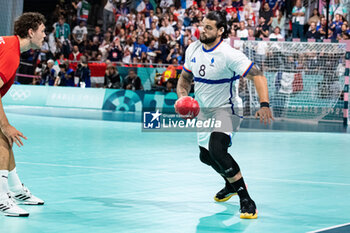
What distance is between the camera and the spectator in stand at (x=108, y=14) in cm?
3051

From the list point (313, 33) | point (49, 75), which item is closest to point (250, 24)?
point (313, 33)

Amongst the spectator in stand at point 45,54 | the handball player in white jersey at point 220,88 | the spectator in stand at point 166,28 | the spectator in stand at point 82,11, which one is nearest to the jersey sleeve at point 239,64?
the handball player in white jersey at point 220,88

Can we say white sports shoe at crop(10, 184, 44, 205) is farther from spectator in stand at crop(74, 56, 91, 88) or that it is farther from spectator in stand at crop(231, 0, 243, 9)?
spectator in stand at crop(231, 0, 243, 9)

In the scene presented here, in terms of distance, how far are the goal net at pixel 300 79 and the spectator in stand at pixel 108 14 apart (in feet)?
33.8

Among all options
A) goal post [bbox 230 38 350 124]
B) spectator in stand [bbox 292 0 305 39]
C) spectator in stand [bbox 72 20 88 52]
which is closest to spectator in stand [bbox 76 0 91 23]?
spectator in stand [bbox 72 20 88 52]

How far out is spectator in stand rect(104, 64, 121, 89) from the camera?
24078 mm

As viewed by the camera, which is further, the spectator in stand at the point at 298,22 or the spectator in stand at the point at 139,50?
the spectator in stand at the point at 139,50

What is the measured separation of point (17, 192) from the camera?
24.3ft

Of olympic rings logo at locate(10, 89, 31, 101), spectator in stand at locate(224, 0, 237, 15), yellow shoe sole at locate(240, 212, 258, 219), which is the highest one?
spectator in stand at locate(224, 0, 237, 15)

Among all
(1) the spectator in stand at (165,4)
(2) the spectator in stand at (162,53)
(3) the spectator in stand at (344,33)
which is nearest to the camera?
(3) the spectator in stand at (344,33)

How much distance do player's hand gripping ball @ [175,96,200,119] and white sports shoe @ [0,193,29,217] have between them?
6.91ft

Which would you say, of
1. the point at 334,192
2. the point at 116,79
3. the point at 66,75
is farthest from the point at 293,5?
the point at 334,192

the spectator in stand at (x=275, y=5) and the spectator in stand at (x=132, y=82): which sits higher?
the spectator in stand at (x=275, y=5)

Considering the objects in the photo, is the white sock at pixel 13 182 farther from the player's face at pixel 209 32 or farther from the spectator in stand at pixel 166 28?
the spectator in stand at pixel 166 28
